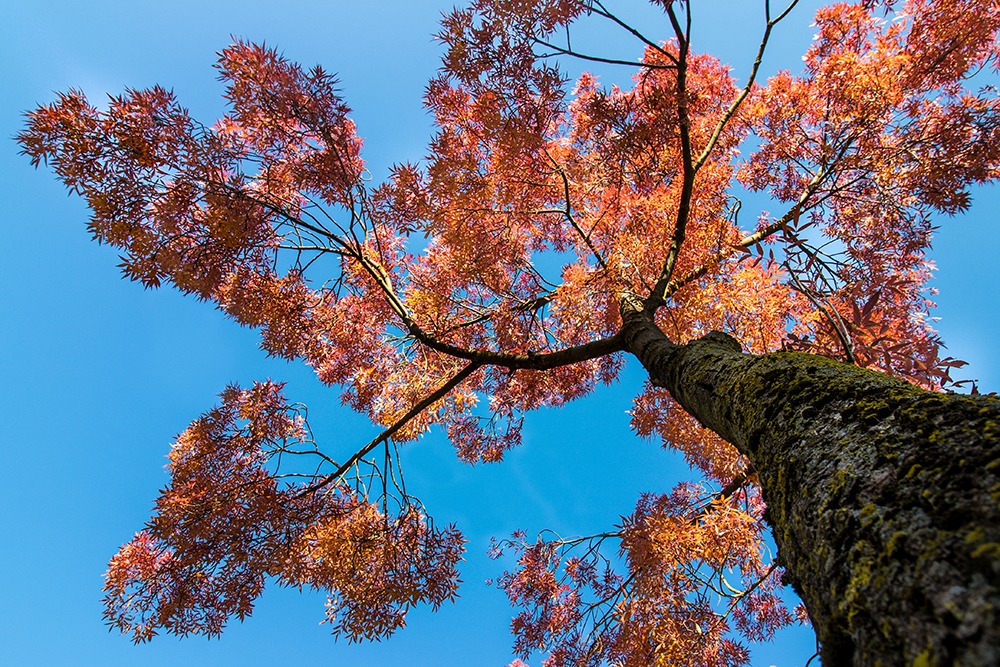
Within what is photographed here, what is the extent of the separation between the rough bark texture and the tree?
40 mm

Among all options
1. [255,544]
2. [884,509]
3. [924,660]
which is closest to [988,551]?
[924,660]

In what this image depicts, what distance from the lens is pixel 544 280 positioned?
606cm

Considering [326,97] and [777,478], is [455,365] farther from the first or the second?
[777,478]

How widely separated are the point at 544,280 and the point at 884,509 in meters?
5.20

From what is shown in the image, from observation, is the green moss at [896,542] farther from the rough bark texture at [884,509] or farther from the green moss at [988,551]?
the green moss at [988,551]

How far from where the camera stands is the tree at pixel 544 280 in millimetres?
3564

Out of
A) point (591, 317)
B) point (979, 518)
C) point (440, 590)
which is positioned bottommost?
point (979, 518)

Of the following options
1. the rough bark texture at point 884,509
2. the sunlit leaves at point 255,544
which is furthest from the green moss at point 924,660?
the sunlit leaves at point 255,544

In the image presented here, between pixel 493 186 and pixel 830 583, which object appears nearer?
pixel 830 583

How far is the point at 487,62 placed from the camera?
13.8ft

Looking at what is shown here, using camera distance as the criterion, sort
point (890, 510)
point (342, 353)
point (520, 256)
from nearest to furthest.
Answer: point (890, 510) < point (342, 353) < point (520, 256)

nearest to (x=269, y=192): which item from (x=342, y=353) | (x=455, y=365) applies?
(x=342, y=353)

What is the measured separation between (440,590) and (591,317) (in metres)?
3.58

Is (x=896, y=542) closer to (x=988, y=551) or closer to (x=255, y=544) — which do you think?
(x=988, y=551)
